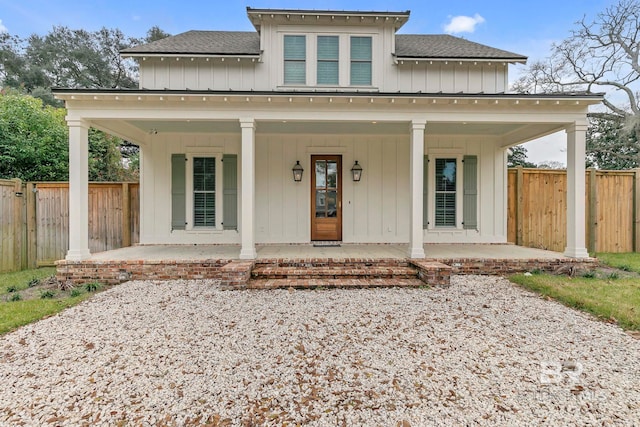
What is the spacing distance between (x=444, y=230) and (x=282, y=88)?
17.2 feet

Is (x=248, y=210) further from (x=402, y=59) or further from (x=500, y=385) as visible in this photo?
(x=402, y=59)

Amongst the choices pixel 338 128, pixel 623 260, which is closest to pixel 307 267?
pixel 338 128

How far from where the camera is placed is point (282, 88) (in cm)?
720

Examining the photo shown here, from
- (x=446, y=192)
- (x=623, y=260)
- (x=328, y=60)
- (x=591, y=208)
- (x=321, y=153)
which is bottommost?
(x=623, y=260)

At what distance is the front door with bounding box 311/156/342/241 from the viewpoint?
7352 mm

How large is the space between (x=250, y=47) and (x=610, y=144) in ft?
53.2

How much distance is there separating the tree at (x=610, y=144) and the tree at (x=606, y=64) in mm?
360

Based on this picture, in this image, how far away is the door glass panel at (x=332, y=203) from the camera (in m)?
7.36

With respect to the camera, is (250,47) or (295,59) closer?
(295,59)

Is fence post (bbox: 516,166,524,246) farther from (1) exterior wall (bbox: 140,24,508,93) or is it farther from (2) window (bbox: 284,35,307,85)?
(2) window (bbox: 284,35,307,85)

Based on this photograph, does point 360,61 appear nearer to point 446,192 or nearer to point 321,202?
point 321,202

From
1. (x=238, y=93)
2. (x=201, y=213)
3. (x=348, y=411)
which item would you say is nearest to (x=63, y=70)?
(x=201, y=213)

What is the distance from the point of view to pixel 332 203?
290 inches

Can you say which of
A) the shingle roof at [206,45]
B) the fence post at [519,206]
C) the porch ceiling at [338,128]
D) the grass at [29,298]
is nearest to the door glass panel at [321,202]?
the porch ceiling at [338,128]
